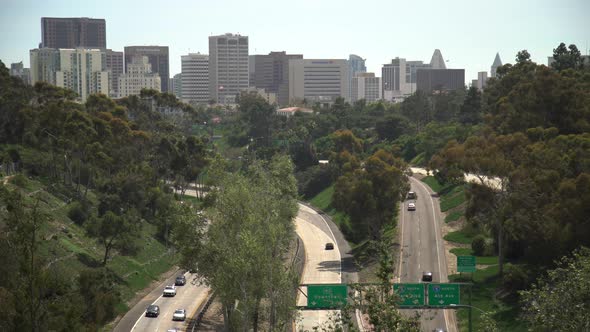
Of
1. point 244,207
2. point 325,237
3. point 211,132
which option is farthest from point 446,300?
point 211,132

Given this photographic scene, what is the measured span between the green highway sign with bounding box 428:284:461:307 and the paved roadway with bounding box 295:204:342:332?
5.47m

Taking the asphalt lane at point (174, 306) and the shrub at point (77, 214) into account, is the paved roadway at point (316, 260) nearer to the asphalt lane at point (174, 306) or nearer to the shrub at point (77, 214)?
the asphalt lane at point (174, 306)

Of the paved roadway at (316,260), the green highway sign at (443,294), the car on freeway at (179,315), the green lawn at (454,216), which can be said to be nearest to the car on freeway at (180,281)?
the paved roadway at (316,260)

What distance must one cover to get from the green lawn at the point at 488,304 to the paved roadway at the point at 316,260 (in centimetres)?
779

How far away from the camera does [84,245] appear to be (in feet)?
216

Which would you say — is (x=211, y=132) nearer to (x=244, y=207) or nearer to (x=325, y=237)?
(x=325, y=237)

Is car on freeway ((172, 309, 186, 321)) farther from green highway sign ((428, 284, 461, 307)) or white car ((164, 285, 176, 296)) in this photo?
green highway sign ((428, 284, 461, 307))

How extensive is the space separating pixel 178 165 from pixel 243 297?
54476 mm

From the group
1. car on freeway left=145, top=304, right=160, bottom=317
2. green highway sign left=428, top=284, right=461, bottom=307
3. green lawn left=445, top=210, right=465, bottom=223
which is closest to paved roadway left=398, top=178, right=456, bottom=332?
green lawn left=445, top=210, right=465, bottom=223

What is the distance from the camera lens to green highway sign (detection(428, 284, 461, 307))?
43.7 metres

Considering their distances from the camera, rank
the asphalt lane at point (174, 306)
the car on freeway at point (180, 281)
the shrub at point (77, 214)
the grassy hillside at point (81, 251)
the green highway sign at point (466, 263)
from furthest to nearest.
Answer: the shrub at point (77, 214) → the car on freeway at point (180, 281) → the grassy hillside at point (81, 251) → the asphalt lane at point (174, 306) → the green highway sign at point (466, 263)

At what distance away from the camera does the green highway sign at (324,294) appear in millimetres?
43688

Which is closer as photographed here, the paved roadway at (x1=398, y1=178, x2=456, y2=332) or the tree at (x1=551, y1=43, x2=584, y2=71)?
the paved roadway at (x1=398, y1=178, x2=456, y2=332)

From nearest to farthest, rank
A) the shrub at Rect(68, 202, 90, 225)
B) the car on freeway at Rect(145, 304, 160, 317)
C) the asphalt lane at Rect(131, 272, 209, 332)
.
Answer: the asphalt lane at Rect(131, 272, 209, 332), the car on freeway at Rect(145, 304, 160, 317), the shrub at Rect(68, 202, 90, 225)
